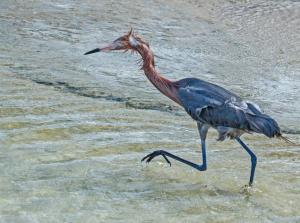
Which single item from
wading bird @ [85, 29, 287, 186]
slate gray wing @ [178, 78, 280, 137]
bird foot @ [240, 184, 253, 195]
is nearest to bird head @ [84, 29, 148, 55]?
wading bird @ [85, 29, 287, 186]

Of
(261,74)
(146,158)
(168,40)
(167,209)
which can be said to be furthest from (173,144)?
(168,40)

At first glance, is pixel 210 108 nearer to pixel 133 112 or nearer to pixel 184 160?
pixel 184 160

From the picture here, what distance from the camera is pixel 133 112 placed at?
24.9 feet

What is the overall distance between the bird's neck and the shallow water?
542 mm

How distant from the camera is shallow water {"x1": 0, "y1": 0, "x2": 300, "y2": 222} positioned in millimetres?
5523

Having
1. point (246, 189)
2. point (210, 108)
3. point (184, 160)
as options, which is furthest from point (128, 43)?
point (246, 189)

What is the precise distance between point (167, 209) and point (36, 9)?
20.9 feet

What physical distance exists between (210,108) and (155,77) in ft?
1.80

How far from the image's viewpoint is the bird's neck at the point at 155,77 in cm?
617

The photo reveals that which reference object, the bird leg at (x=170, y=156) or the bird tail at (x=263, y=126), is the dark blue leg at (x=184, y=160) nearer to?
the bird leg at (x=170, y=156)

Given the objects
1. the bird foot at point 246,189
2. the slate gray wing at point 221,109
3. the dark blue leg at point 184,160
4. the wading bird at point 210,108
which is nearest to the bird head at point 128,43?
the wading bird at point 210,108

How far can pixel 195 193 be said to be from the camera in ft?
18.8

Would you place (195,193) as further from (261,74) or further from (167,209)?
(261,74)

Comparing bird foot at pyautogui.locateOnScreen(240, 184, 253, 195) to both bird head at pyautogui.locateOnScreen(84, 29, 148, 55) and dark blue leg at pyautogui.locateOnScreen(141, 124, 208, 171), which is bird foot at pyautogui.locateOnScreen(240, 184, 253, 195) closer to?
dark blue leg at pyautogui.locateOnScreen(141, 124, 208, 171)
